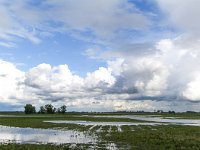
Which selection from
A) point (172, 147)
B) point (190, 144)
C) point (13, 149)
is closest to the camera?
point (13, 149)

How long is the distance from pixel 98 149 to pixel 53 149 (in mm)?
4621

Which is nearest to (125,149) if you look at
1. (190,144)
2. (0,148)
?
(190,144)

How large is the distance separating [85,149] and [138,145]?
7418 mm

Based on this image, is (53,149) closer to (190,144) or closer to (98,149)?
(98,149)

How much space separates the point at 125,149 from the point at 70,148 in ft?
19.0

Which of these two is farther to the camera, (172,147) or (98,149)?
(172,147)

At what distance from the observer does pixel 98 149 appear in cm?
3656

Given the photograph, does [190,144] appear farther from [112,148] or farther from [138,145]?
[112,148]

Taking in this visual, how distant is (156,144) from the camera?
139ft

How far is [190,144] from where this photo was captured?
137 ft

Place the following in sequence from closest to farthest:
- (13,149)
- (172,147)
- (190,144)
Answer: (13,149), (172,147), (190,144)

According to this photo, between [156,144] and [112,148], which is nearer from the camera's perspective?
[112,148]

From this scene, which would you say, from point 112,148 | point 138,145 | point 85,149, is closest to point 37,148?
point 85,149

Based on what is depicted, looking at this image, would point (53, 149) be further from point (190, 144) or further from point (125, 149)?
point (190, 144)
